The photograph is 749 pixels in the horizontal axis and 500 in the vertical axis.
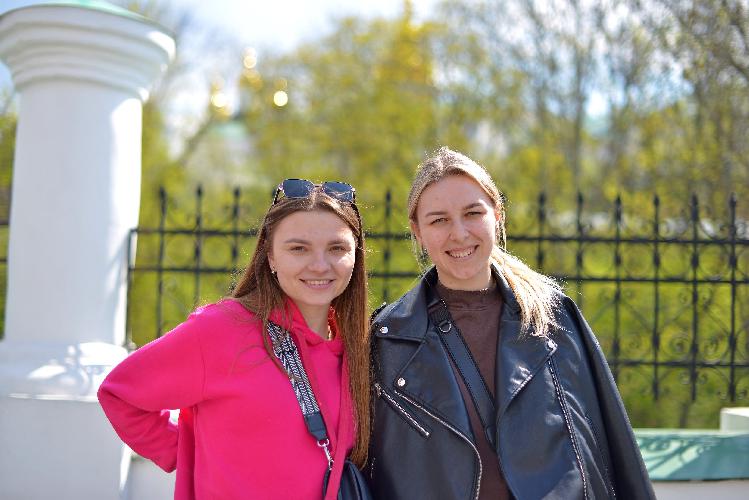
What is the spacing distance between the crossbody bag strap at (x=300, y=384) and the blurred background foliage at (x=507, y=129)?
91.4 inches

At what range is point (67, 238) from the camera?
140 inches

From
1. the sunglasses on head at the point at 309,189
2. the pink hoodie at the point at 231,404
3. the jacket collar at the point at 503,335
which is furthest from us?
the sunglasses on head at the point at 309,189

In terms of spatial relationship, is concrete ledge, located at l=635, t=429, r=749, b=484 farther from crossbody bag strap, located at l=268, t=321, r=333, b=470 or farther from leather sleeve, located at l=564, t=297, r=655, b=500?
crossbody bag strap, located at l=268, t=321, r=333, b=470

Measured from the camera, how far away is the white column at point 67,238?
335 centimetres

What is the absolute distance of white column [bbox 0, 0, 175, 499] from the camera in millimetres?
3348

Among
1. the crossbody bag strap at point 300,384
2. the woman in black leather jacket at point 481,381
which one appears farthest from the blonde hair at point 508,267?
the crossbody bag strap at point 300,384

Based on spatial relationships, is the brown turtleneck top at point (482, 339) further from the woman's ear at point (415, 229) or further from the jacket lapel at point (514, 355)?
the woman's ear at point (415, 229)

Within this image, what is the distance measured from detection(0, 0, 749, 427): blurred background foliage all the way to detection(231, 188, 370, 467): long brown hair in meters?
2.14

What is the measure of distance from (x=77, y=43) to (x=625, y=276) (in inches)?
133

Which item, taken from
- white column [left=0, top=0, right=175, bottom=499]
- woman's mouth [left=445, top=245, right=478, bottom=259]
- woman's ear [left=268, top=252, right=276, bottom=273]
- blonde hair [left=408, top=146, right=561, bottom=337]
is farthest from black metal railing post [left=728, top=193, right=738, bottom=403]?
white column [left=0, top=0, right=175, bottom=499]

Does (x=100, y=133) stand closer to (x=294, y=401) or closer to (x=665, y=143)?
(x=294, y=401)

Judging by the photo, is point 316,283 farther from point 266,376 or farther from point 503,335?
point 503,335

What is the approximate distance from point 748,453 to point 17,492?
11.2 feet

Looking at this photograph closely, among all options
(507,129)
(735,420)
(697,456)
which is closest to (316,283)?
(697,456)
